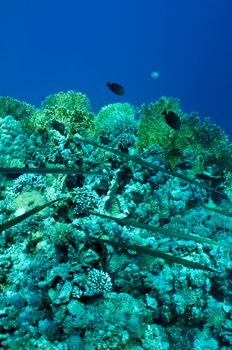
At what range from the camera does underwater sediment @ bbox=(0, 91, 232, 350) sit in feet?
12.7

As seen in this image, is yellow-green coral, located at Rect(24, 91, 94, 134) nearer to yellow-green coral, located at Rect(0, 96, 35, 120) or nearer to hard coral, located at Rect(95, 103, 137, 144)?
hard coral, located at Rect(95, 103, 137, 144)

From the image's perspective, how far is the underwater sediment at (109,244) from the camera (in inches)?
153

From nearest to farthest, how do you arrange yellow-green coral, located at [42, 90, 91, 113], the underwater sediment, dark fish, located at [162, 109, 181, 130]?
the underwater sediment, dark fish, located at [162, 109, 181, 130], yellow-green coral, located at [42, 90, 91, 113]

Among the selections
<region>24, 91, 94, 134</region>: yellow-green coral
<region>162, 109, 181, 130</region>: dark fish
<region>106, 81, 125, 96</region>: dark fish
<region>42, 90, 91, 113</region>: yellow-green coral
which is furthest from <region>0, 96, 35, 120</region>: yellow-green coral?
<region>162, 109, 181, 130</region>: dark fish

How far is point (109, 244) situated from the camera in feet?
9.68

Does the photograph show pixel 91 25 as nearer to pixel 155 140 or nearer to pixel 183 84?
pixel 183 84

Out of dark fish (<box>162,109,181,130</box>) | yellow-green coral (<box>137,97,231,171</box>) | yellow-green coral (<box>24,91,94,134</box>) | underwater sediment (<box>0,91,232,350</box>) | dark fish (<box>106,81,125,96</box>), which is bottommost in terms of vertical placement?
underwater sediment (<box>0,91,232,350</box>)

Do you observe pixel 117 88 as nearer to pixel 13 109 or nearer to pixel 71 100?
pixel 71 100

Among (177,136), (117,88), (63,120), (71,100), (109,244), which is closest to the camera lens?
(109,244)

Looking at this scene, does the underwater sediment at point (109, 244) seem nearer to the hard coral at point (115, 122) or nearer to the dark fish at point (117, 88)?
the hard coral at point (115, 122)

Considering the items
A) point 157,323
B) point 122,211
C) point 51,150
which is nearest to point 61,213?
point 122,211

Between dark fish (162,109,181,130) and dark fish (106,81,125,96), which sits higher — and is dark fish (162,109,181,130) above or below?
below

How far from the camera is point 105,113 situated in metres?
7.11

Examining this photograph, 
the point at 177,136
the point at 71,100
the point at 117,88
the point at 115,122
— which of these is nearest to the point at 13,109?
the point at 71,100
